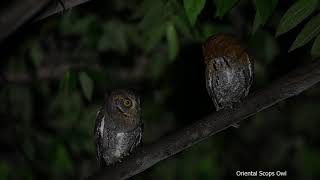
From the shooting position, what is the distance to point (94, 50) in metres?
5.21

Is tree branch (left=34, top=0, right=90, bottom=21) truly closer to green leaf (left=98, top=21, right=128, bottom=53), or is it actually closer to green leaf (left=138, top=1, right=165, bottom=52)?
green leaf (left=138, top=1, right=165, bottom=52)

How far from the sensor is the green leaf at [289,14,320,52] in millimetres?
1895

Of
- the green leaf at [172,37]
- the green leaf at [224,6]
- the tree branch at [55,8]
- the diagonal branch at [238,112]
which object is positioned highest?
the green leaf at [172,37]

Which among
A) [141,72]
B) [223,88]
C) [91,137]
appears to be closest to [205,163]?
[91,137]

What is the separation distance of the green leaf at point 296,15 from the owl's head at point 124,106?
1531mm

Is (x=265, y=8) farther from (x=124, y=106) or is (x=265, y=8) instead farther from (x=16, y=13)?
(x=124, y=106)

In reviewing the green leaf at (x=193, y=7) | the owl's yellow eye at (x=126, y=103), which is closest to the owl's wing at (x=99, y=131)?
the owl's yellow eye at (x=126, y=103)

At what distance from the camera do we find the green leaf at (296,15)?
1870 mm

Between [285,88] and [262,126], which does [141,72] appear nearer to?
[262,126]

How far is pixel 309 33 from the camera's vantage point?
1.90 m

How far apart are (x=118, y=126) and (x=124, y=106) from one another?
0.66ft

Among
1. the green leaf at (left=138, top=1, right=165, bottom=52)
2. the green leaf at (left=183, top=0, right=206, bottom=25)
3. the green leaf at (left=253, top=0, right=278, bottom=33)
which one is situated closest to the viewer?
the green leaf at (left=253, top=0, right=278, bottom=33)

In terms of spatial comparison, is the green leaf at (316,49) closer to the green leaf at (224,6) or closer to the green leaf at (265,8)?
the green leaf at (265,8)

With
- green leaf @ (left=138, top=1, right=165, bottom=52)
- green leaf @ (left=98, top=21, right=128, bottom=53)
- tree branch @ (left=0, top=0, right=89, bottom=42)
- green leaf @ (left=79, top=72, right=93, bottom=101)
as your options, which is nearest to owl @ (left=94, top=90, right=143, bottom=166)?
green leaf @ (left=79, top=72, right=93, bottom=101)
